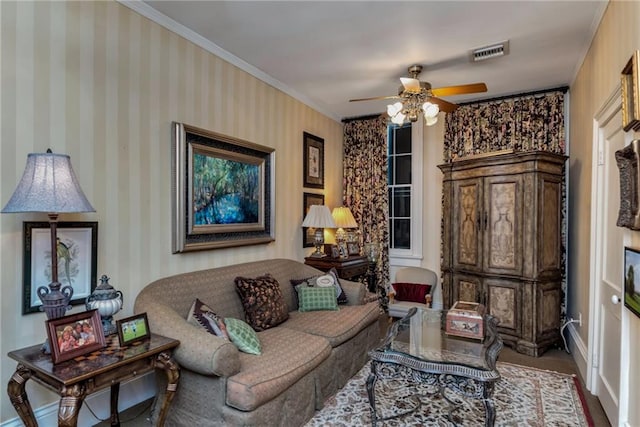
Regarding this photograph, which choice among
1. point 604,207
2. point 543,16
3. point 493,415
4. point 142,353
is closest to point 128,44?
point 142,353

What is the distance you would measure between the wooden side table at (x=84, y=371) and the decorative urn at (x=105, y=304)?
0.24ft

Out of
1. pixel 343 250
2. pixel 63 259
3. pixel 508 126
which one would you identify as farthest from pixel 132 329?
pixel 508 126

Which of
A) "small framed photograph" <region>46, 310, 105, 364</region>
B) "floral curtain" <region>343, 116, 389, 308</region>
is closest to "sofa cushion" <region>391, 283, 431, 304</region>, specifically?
"floral curtain" <region>343, 116, 389, 308</region>

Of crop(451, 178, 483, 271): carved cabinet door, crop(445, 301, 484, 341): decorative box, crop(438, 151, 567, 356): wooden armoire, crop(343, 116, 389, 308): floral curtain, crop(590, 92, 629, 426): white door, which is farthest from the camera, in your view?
crop(343, 116, 389, 308): floral curtain

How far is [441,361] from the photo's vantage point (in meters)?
2.26

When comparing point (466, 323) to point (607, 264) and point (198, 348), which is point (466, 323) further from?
point (198, 348)

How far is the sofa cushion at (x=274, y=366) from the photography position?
2111mm

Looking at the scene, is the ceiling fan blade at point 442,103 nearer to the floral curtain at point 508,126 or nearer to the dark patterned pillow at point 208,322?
the floral curtain at point 508,126

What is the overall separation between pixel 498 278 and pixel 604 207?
1.42 metres

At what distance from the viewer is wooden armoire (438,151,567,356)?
3879mm

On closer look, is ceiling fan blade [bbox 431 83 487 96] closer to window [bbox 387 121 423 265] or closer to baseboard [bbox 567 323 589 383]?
window [bbox 387 121 423 265]

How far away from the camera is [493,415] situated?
203cm

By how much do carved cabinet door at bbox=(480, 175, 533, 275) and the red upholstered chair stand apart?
0.94m

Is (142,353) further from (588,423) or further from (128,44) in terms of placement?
(588,423)
